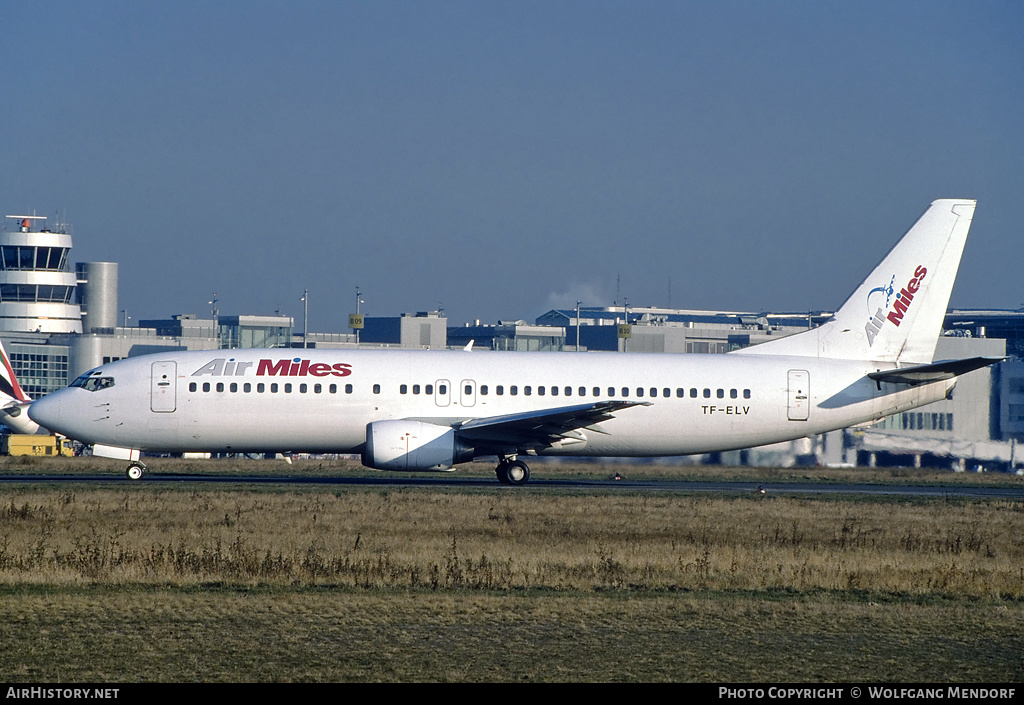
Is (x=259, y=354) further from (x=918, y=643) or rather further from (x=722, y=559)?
(x=918, y=643)

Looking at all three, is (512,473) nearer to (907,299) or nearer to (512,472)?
(512,472)

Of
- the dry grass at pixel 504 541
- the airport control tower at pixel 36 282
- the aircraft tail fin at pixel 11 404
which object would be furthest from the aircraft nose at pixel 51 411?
the airport control tower at pixel 36 282

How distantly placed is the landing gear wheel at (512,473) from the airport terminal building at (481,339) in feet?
51.2

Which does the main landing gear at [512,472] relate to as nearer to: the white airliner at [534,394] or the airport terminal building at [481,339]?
the white airliner at [534,394]

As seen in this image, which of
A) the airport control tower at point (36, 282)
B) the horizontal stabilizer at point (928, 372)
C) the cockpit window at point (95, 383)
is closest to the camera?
the cockpit window at point (95, 383)

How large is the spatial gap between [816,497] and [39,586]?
73.2 feet

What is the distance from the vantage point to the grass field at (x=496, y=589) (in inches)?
468

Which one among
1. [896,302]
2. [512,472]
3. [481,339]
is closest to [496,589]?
[512,472]

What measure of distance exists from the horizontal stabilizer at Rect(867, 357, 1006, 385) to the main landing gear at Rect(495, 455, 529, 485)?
37.5 feet

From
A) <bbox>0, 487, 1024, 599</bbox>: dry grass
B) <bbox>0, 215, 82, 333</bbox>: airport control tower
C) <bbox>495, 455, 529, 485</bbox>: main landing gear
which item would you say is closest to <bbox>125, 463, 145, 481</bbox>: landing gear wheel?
<bbox>0, 487, 1024, 599</bbox>: dry grass

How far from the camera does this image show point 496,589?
16.9m

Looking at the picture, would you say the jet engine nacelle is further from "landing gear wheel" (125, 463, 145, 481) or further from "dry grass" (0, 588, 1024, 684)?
"dry grass" (0, 588, 1024, 684)

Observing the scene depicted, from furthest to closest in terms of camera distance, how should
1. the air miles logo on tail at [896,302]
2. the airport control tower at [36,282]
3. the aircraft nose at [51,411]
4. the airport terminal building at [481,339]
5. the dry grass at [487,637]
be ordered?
the airport control tower at [36,282]
the airport terminal building at [481,339]
the air miles logo on tail at [896,302]
the aircraft nose at [51,411]
the dry grass at [487,637]

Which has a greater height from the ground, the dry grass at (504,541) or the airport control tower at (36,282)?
the airport control tower at (36,282)
